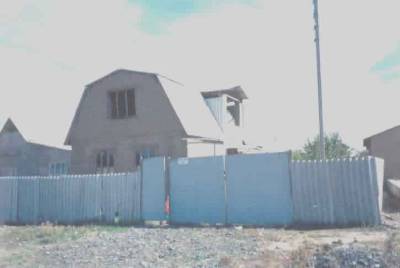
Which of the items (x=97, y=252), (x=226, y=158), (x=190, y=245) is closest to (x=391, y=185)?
(x=226, y=158)

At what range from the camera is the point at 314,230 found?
1263 centimetres

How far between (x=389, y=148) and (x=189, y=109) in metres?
13.2

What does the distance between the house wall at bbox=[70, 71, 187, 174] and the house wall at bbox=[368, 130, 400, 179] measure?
1373cm

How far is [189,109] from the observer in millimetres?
24578

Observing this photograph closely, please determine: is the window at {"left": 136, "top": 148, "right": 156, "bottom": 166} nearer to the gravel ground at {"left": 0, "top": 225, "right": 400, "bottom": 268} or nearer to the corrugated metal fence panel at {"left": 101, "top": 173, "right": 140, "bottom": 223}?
the corrugated metal fence panel at {"left": 101, "top": 173, "right": 140, "bottom": 223}

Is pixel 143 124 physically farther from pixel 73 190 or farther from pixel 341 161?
pixel 341 161

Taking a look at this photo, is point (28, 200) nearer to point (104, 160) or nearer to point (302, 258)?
point (104, 160)

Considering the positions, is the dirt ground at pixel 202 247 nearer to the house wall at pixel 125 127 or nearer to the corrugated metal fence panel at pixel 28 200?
the corrugated metal fence panel at pixel 28 200

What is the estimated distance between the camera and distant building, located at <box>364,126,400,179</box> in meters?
29.1

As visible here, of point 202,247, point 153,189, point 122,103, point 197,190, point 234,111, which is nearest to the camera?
point 202,247

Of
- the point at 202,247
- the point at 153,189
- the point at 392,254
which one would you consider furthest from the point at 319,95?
the point at 392,254

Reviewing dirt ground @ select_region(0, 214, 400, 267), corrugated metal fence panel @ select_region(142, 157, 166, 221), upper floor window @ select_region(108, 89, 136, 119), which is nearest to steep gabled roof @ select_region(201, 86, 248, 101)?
upper floor window @ select_region(108, 89, 136, 119)

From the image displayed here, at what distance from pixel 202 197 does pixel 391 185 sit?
26.0ft

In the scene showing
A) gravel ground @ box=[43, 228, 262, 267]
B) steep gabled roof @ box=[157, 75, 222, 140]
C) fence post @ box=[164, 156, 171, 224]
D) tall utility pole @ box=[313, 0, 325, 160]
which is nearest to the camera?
gravel ground @ box=[43, 228, 262, 267]
